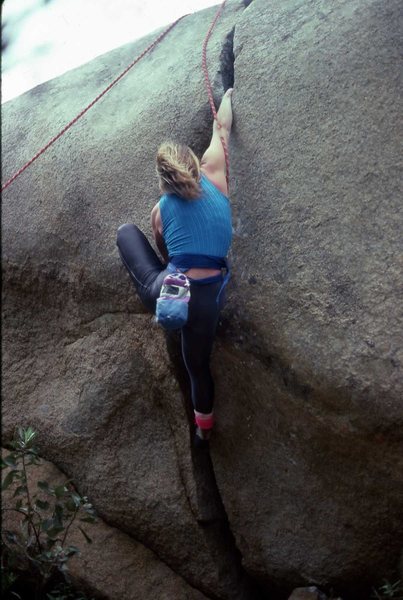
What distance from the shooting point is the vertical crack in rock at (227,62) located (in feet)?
14.4

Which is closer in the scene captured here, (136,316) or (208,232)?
(208,232)

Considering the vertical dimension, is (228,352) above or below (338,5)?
below

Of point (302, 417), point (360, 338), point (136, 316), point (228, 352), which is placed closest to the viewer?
point (360, 338)

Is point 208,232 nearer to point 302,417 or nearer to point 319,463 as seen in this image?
point 302,417

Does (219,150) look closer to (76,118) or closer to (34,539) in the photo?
(76,118)

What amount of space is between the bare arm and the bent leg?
57 millimetres

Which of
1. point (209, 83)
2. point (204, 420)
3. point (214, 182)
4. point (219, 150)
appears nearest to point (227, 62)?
point (209, 83)

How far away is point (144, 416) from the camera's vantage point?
14.3 ft

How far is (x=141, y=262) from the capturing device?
12.6 ft

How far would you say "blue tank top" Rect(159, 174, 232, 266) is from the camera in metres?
3.63

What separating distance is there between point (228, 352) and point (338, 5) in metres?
2.22

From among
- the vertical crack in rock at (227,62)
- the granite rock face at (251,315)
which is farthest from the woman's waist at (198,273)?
the vertical crack in rock at (227,62)

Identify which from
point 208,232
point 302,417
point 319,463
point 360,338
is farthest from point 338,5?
point 319,463

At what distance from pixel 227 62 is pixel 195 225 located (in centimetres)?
145
